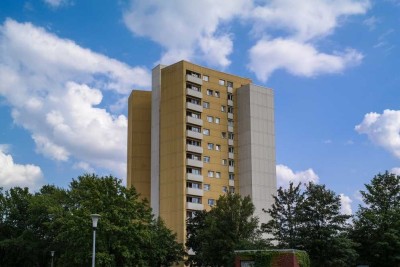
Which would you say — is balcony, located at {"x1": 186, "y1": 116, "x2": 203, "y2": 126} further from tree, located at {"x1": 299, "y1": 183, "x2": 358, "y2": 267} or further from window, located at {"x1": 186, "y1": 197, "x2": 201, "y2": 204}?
tree, located at {"x1": 299, "y1": 183, "x2": 358, "y2": 267}

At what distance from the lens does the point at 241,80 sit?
93000 millimetres

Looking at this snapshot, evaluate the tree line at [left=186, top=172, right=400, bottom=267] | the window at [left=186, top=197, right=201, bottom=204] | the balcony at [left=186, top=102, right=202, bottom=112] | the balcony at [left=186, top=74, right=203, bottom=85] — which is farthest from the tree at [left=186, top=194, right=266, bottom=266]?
the balcony at [left=186, top=74, right=203, bottom=85]

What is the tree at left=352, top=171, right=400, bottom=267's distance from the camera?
5228 cm

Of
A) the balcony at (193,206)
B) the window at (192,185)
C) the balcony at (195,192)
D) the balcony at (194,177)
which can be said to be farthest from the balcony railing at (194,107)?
the balcony at (193,206)

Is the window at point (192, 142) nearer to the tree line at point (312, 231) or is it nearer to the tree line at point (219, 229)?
the tree line at point (219, 229)

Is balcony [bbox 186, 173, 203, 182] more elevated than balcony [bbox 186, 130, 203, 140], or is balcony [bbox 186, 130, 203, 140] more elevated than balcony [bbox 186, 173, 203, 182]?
balcony [bbox 186, 130, 203, 140]

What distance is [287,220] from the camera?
5197 cm

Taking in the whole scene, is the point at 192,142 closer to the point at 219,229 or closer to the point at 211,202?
the point at 211,202

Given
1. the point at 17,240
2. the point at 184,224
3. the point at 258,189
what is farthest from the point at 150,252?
the point at 258,189

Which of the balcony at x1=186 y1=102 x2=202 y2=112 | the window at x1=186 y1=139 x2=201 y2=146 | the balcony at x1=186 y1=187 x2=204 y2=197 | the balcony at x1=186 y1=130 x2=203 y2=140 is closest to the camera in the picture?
the balcony at x1=186 y1=187 x2=204 y2=197

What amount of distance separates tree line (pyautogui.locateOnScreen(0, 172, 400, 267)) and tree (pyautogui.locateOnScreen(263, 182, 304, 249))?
98 mm

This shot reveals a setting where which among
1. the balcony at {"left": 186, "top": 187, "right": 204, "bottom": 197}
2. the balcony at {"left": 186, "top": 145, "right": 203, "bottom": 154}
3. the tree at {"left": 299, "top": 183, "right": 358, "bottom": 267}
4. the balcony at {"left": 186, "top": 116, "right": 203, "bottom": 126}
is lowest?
the tree at {"left": 299, "top": 183, "right": 358, "bottom": 267}

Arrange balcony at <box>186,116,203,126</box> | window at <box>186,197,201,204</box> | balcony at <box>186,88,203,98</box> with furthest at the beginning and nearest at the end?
balcony at <box>186,88,203,98</box>
balcony at <box>186,116,203,126</box>
window at <box>186,197,201,204</box>

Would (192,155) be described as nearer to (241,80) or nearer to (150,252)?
(241,80)
